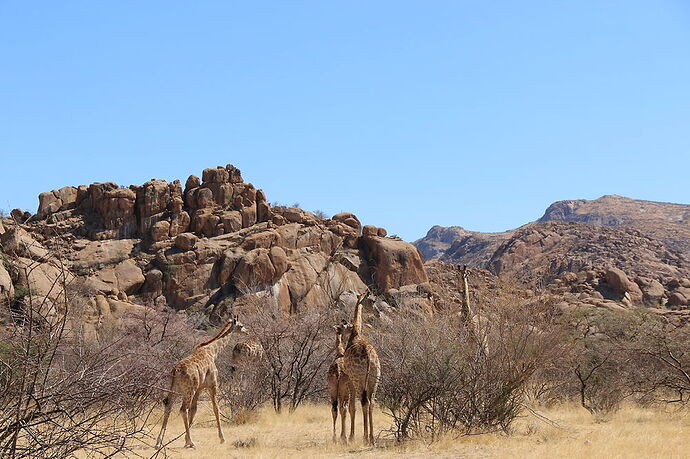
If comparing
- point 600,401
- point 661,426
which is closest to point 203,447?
point 661,426

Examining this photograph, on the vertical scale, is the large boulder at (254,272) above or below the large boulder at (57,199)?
Result: below

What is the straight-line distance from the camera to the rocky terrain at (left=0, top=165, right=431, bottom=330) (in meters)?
48.8

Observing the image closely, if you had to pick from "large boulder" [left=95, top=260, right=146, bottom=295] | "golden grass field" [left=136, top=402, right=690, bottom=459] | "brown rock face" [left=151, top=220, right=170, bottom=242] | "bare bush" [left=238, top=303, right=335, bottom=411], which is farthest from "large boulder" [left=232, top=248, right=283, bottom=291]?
"golden grass field" [left=136, top=402, right=690, bottom=459]

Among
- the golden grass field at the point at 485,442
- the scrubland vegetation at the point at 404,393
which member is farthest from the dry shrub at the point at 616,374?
the golden grass field at the point at 485,442

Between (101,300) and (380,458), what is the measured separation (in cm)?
3523

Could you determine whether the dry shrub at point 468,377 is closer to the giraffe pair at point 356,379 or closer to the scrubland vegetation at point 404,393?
the scrubland vegetation at point 404,393

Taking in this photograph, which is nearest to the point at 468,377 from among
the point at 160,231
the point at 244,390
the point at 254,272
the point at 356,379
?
→ the point at 356,379

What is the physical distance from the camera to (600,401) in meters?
19.5

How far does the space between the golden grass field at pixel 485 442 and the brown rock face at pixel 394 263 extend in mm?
37125

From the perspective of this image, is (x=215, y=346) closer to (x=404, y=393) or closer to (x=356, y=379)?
(x=356, y=379)

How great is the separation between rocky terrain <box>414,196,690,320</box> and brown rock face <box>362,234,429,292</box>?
6235mm

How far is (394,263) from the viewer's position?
5469 cm

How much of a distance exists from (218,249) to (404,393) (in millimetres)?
39702

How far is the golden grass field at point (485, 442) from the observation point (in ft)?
35.4
